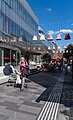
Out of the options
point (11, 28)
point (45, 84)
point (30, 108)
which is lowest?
point (45, 84)

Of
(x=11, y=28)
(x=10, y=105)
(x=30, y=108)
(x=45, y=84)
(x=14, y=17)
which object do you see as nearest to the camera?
(x=30, y=108)

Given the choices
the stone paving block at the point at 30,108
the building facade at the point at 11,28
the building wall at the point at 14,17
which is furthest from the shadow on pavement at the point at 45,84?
the building wall at the point at 14,17

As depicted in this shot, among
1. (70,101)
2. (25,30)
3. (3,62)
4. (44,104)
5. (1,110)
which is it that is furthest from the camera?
(25,30)

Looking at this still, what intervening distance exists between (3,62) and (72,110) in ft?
56.9

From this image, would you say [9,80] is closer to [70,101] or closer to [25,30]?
[70,101]

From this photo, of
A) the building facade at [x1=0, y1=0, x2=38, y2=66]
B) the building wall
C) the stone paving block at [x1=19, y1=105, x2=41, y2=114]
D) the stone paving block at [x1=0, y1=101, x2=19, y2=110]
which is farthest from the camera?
the building wall

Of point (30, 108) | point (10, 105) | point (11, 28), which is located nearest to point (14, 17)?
point (11, 28)

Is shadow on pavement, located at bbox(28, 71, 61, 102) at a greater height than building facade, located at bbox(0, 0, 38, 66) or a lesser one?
lesser

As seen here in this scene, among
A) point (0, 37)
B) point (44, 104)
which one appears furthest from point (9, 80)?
point (0, 37)

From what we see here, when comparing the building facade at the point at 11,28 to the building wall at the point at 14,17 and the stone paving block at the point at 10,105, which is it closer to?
the building wall at the point at 14,17

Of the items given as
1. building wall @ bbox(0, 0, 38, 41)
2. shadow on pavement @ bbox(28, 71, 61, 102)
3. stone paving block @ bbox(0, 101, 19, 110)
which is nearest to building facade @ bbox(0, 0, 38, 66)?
building wall @ bbox(0, 0, 38, 41)

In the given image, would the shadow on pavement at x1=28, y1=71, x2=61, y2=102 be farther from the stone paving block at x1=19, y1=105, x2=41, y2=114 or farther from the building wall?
the building wall

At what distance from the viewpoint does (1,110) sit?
19.5ft

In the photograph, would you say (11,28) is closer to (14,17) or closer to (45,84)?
(14,17)
